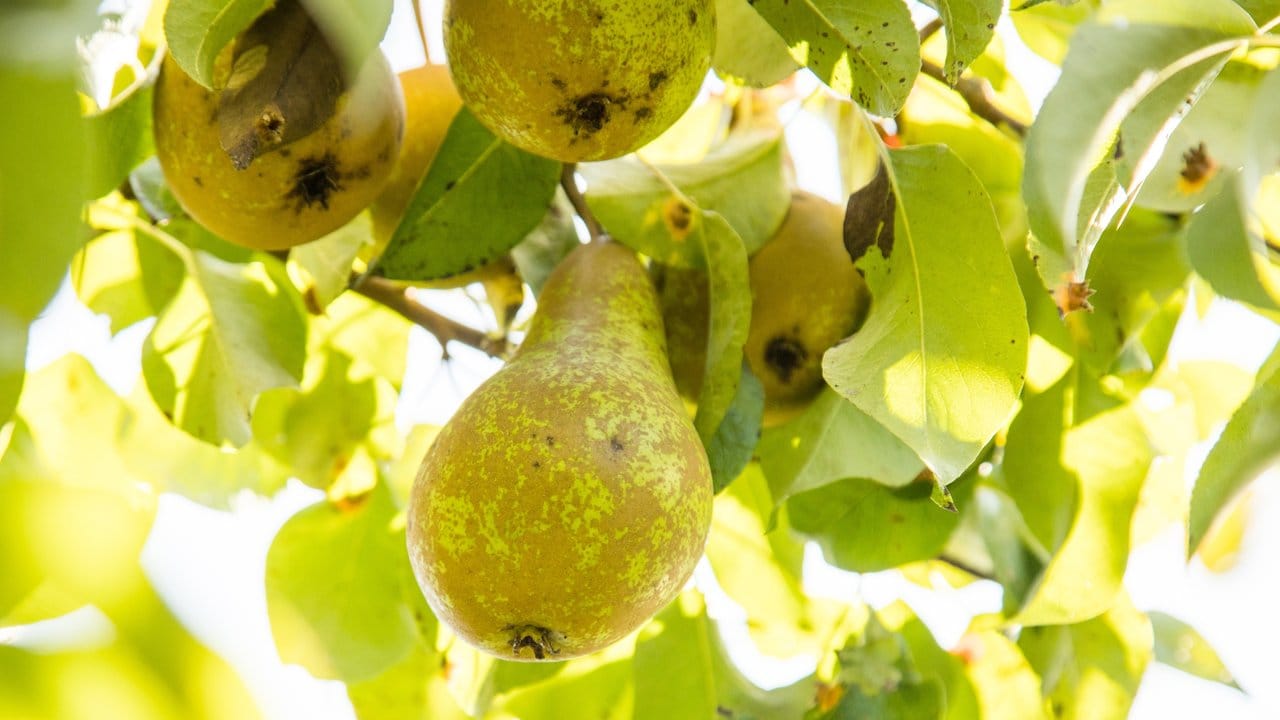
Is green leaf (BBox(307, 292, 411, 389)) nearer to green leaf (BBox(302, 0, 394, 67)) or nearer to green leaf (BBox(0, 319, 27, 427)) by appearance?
green leaf (BBox(302, 0, 394, 67))

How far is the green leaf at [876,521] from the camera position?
4.16 feet

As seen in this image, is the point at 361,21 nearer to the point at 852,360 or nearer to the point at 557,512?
the point at 557,512

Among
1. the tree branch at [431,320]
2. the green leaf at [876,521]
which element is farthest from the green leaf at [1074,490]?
the tree branch at [431,320]

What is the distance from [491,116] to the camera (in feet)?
2.79

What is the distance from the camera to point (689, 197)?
1147mm

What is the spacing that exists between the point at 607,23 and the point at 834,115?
0.70 m

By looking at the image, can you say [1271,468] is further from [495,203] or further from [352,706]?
[352,706]

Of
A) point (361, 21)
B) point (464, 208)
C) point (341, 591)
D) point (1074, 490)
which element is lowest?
point (341, 591)

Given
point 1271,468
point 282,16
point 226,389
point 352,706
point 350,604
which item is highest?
point 282,16

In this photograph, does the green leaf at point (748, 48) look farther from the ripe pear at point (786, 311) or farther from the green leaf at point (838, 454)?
the green leaf at point (838, 454)

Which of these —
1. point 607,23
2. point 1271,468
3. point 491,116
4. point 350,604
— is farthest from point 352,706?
point 1271,468

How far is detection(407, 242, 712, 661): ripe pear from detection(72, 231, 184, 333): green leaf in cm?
58

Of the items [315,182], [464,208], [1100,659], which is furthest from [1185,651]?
[315,182]

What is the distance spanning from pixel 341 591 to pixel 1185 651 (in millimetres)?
978
